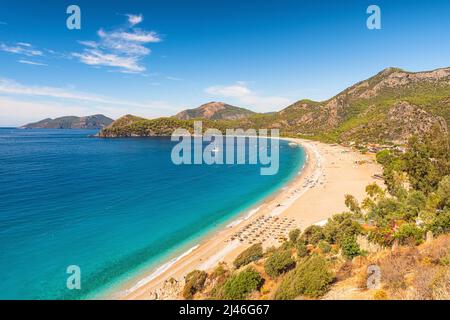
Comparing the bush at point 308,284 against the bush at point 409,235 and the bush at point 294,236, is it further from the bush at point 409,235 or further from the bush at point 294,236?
the bush at point 294,236

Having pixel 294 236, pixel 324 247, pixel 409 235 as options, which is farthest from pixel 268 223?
pixel 409 235

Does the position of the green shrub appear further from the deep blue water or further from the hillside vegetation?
the deep blue water

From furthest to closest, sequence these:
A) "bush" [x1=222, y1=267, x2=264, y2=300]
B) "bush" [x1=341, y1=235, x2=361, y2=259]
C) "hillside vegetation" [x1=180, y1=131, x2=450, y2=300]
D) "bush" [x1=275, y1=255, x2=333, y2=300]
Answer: "bush" [x1=341, y1=235, x2=361, y2=259]
"bush" [x1=222, y1=267, x2=264, y2=300]
"bush" [x1=275, y1=255, x2=333, y2=300]
"hillside vegetation" [x1=180, y1=131, x2=450, y2=300]

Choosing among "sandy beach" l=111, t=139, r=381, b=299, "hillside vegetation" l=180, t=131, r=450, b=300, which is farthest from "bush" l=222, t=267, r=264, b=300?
"sandy beach" l=111, t=139, r=381, b=299

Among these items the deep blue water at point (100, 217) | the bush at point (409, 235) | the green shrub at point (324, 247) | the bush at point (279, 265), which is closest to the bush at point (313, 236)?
the green shrub at point (324, 247)

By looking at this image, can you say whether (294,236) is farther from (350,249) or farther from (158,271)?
(158,271)
